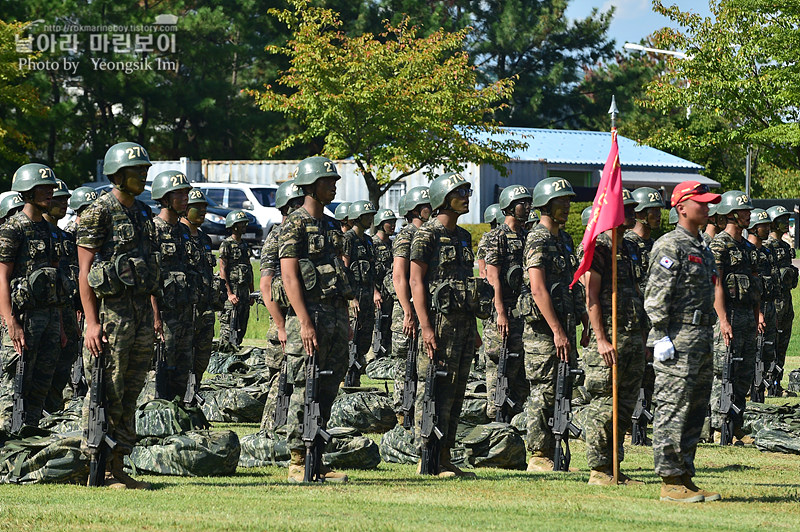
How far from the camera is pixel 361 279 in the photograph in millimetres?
16078

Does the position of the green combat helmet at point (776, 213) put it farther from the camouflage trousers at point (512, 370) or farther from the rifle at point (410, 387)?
the rifle at point (410, 387)

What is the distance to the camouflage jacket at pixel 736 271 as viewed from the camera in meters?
12.4

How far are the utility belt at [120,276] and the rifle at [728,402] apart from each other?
642cm

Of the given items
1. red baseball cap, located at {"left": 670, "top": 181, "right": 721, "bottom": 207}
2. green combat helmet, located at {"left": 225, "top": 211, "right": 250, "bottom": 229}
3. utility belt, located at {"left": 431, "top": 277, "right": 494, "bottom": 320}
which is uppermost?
green combat helmet, located at {"left": 225, "top": 211, "right": 250, "bottom": 229}

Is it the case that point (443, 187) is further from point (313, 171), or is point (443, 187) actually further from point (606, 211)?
point (606, 211)

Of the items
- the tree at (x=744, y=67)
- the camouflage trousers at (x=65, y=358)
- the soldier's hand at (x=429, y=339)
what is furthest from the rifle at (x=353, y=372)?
the tree at (x=744, y=67)

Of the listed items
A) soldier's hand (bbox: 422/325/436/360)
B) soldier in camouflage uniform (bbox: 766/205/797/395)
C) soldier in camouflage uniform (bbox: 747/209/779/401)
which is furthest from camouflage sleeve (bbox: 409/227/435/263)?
soldier in camouflage uniform (bbox: 766/205/797/395)

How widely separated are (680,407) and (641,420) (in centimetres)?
320

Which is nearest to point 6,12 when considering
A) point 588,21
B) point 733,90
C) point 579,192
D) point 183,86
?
point 183,86

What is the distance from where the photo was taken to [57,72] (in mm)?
46750

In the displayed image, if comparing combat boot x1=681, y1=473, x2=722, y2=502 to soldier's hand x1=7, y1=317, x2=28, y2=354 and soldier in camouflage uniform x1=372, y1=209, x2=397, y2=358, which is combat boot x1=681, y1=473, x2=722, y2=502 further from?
soldier in camouflage uniform x1=372, y1=209, x2=397, y2=358

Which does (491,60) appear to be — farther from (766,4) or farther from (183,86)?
(766,4)

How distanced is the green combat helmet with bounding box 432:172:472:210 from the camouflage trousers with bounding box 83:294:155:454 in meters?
2.42

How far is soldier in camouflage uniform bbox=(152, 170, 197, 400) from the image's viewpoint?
11.8 meters
